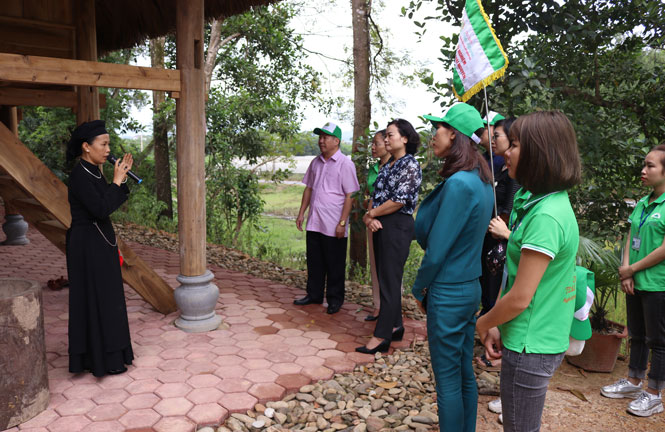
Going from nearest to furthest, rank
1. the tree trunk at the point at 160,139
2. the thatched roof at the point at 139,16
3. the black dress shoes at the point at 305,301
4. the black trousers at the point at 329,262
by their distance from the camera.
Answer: the black trousers at the point at 329,262
the black dress shoes at the point at 305,301
the thatched roof at the point at 139,16
the tree trunk at the point at 160,139

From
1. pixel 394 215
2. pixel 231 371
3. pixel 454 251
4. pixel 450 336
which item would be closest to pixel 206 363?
pixel 231 371

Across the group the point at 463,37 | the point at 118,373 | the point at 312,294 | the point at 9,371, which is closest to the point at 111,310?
the point at 118,373

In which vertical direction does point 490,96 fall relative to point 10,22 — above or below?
below

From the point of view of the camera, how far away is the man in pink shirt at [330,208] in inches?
183

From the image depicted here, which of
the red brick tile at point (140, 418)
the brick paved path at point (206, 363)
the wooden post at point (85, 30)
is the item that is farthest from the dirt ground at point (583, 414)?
the wooden post at point (85, 30)

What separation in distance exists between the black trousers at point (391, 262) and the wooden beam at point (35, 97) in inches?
169

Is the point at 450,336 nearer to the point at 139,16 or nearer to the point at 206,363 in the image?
the point at 206,363

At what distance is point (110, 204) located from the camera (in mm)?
3221

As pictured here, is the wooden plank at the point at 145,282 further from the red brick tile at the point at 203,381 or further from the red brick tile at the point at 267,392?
the red brick tile at the point at 267,392

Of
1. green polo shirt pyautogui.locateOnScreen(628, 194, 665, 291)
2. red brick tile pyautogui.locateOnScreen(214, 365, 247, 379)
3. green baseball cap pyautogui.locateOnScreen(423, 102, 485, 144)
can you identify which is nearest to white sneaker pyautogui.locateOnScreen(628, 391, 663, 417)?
green polo shirt pyautogui.locateOnScreen(628, 194, 665, 291)

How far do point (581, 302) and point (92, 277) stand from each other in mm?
2935

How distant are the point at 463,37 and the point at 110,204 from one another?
2538 millimetres

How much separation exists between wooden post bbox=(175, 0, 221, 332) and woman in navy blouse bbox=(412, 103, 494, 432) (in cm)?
234

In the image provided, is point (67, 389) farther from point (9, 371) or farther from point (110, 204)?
point (110, 204)
